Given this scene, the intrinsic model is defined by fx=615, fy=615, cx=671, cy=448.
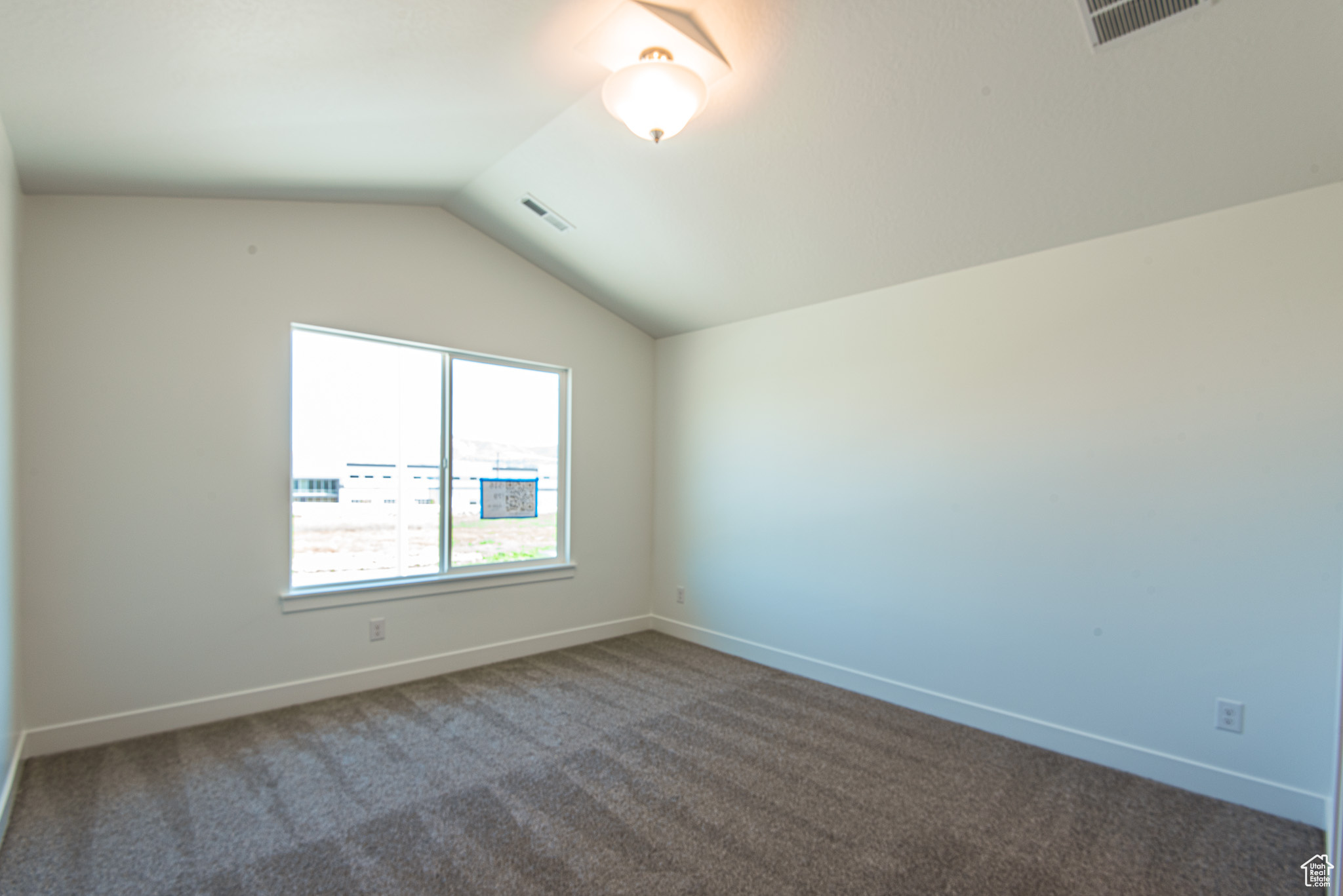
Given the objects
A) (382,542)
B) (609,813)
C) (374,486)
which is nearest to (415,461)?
(374,486)

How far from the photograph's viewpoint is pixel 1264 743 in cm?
239

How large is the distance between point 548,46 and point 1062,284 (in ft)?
8.22

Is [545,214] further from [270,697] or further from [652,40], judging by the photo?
[270,697]

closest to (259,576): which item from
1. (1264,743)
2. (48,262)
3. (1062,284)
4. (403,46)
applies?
(48,262)

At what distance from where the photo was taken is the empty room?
2.05 metres

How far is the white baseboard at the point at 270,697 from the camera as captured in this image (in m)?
2.73

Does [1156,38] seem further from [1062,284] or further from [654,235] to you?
[654,235]

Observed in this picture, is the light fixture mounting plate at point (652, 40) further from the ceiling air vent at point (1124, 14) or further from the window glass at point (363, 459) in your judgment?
the window glass at point (363, 459)

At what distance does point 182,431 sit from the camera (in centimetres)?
301

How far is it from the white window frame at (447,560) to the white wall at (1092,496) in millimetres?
1483

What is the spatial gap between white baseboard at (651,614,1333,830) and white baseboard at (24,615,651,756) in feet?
5.31

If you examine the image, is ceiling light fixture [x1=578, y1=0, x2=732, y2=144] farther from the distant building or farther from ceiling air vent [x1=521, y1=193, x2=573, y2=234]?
the distant building

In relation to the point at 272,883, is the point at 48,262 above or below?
above

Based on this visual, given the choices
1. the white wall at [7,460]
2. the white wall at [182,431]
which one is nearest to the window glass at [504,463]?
the white wall at [182,431]
